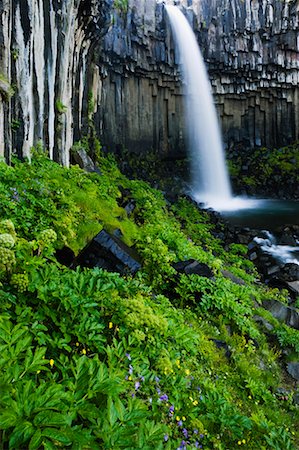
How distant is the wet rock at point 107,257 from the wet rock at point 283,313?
328 centimetres

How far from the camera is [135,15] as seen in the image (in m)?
20.4

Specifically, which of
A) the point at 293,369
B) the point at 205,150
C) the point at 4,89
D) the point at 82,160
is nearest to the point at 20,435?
the point at 293,369

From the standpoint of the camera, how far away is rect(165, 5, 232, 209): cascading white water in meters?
23.1

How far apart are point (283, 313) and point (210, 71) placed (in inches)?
873

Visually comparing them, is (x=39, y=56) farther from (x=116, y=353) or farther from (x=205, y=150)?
(x=205, y=150)

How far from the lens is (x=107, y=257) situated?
5297 mm

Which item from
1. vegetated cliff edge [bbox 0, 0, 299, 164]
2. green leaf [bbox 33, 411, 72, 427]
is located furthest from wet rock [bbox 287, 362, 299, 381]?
vegetated cliff edge [bbox 0, 0, 299, 164]

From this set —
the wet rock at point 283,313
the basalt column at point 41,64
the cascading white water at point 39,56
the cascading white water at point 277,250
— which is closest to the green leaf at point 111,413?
the wet rock at point 283,313

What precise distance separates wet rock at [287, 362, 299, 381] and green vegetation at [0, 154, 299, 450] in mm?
153

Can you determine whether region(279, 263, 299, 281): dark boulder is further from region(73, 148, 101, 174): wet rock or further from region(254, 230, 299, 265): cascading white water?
region(73, 148, 101, 174): wet rock

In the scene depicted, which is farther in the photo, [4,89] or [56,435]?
[4,89]

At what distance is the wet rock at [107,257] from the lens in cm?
525

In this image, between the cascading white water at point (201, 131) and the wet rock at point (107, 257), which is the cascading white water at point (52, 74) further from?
the cascading white water at point (201, 131)

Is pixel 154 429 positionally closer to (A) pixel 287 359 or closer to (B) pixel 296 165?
(A) pixel 287 359
